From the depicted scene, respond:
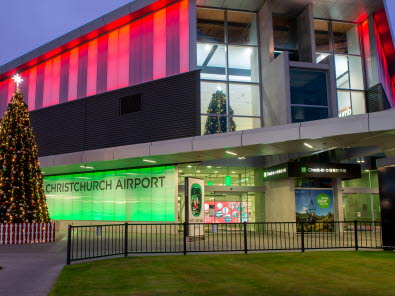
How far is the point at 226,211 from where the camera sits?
26.6 m

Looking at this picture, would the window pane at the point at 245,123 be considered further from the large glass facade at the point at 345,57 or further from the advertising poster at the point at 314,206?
the large glass facade at the point at 345,57

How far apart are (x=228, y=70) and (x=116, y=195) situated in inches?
443

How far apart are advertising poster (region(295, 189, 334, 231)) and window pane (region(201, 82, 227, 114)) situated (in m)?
7.10

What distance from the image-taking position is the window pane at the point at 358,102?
2769 centimetres

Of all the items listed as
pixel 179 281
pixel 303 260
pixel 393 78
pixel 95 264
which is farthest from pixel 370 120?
pixel 393 78

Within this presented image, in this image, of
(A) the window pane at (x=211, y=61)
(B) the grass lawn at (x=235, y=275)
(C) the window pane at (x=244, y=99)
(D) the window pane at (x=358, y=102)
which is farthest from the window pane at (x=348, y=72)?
(B) the grass lawn at (x=235, y=275)

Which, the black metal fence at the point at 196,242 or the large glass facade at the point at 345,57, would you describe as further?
the large glass facade at the point at 345,57

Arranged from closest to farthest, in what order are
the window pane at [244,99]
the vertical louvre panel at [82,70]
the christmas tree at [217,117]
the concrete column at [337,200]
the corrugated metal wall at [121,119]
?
the corrugated metal wall at [121,119]
the concrete column at [337,200]
the christmas tree at [217,117]
the window pane at [244,99]
the vertical louvre panel at [82,70]

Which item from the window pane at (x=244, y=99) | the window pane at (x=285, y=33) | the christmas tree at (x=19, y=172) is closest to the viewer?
the christmas tree at (x=19, y=172)

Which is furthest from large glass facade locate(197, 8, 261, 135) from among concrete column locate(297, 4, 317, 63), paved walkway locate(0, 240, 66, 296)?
paved walkway locate(0, 240, 66, 296)

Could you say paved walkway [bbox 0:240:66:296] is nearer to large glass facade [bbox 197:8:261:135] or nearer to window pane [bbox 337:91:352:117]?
large glass facade [bbox 197:8:261:135]

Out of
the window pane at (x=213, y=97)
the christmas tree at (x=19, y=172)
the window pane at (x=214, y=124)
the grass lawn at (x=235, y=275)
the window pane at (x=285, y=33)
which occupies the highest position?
the window pane at (x=285, y=33)

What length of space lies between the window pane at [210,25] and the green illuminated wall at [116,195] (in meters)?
9.32

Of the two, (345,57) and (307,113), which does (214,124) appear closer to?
(307,113)
